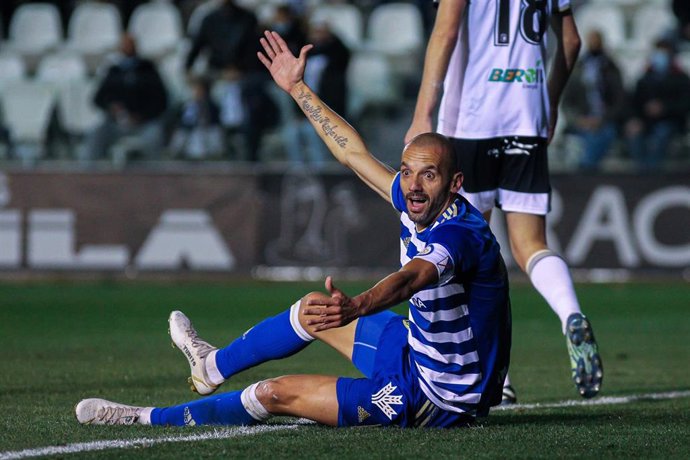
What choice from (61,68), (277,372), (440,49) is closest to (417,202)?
(440,49)

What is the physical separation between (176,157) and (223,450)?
10740 millimetres

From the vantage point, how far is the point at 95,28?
18703 millimetres

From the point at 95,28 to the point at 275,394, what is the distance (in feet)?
46.9

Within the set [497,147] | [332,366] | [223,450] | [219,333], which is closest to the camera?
[223,450]

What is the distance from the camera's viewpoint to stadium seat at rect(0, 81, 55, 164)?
15469mm

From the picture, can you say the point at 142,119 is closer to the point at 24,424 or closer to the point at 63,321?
the point at 63,321

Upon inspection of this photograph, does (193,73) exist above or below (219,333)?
above

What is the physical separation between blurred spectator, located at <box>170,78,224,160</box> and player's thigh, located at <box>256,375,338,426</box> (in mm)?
10164

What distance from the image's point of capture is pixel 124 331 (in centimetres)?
1047

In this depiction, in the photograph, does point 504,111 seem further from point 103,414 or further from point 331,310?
point 331,310

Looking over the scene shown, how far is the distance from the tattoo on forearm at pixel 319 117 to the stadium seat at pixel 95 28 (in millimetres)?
A: 12805

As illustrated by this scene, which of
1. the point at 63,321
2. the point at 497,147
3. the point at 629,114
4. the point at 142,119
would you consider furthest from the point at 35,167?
the point at 497,147

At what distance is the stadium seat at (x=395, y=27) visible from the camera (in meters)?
17.8

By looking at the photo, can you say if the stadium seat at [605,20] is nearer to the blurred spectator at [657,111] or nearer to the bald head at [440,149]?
the blurred spectator at [657,111]
